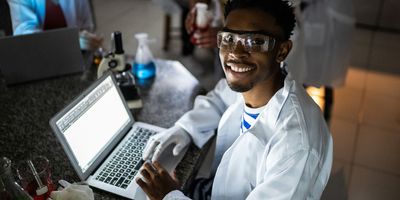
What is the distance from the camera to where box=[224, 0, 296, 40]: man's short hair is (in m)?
0.97

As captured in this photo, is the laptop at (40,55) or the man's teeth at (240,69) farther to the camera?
the laptop at (40,55)

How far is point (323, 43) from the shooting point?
7.70 feet

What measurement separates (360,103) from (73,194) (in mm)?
2520

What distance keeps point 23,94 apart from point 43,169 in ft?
2.24

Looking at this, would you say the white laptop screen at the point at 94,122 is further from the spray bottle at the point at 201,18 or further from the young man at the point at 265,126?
the spray bottle at the point at 201,18

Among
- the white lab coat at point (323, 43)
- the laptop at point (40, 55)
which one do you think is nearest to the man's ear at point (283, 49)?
the laptop at point (40, 55)

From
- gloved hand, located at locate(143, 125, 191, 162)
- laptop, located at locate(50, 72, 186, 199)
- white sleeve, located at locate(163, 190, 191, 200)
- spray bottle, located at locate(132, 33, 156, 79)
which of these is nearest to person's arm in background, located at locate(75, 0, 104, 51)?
spray bottle, located at locate(132, 33, 156, 79)

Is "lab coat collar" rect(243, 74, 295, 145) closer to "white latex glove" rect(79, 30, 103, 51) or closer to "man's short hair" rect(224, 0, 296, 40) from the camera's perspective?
"man's short hair" rect(224, 0, 296, 40)

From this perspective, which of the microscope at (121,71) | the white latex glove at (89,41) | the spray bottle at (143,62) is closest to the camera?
the microscope at (121,71)

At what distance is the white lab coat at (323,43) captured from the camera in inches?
86.8

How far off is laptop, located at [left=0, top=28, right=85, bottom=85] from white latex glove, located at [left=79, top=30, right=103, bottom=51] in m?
0.13

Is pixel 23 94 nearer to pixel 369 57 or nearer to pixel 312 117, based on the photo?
pixel 312 117

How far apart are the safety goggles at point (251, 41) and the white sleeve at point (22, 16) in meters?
1.03

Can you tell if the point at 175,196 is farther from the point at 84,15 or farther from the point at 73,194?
the point at 84,15
